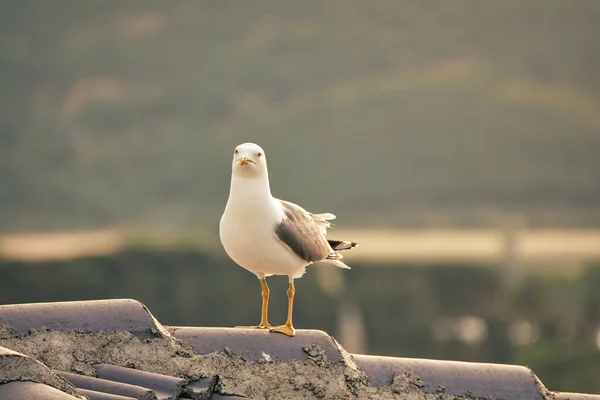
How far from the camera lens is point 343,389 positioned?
684 cm

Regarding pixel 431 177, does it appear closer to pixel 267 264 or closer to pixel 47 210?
pixel 47 210

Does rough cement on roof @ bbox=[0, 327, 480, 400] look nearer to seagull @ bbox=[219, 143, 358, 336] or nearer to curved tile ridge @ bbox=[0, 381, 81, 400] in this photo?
seagull @ bbox=[219, 143, 358, 336]

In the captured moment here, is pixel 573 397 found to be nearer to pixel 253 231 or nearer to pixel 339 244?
pixel 253 231

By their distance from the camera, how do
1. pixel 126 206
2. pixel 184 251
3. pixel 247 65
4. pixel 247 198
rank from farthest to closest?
pixel 247 65 < pixel 126 206 < pixel 184 251 < pixel 247 198

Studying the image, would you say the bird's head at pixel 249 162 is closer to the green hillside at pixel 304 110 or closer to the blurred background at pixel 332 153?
the blurred background at pixel 332 153

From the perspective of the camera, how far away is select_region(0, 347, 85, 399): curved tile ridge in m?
5.30

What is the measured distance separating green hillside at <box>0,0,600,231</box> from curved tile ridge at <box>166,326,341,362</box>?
91911mm

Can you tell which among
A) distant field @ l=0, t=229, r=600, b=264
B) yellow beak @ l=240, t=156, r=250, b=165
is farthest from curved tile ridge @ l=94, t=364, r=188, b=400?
distant field @ l=0, t=229, r=600, b=264

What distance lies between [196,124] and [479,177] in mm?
31172

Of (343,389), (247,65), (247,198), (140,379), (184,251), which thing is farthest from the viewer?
(247,65)

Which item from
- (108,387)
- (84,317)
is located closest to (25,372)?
(108,387)

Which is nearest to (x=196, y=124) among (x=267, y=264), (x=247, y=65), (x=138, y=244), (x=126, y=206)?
(x=247, y=65)

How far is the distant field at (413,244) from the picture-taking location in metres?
80.8

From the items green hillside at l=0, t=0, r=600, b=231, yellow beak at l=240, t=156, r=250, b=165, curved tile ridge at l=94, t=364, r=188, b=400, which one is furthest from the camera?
green hillside at l=0, t=0, r=600, b=231
